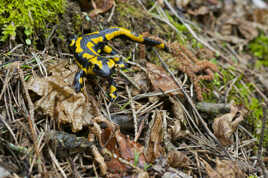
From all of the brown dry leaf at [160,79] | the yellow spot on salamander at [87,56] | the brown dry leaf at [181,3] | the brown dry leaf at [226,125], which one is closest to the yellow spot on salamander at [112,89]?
the brown dry leaf at [160,79]

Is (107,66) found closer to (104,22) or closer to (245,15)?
(104,22)

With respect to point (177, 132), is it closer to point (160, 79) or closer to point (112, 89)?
point (160, 79)

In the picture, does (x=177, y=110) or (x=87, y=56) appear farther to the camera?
(x=87, y=56)

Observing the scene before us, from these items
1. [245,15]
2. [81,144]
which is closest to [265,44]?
[245,15]

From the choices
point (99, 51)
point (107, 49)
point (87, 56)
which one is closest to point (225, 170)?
point (87, 56)

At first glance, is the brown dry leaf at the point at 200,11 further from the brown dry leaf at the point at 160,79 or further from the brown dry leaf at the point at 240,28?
the brown dry leaf at the point at 160,79

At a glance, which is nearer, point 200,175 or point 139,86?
point 200,175
